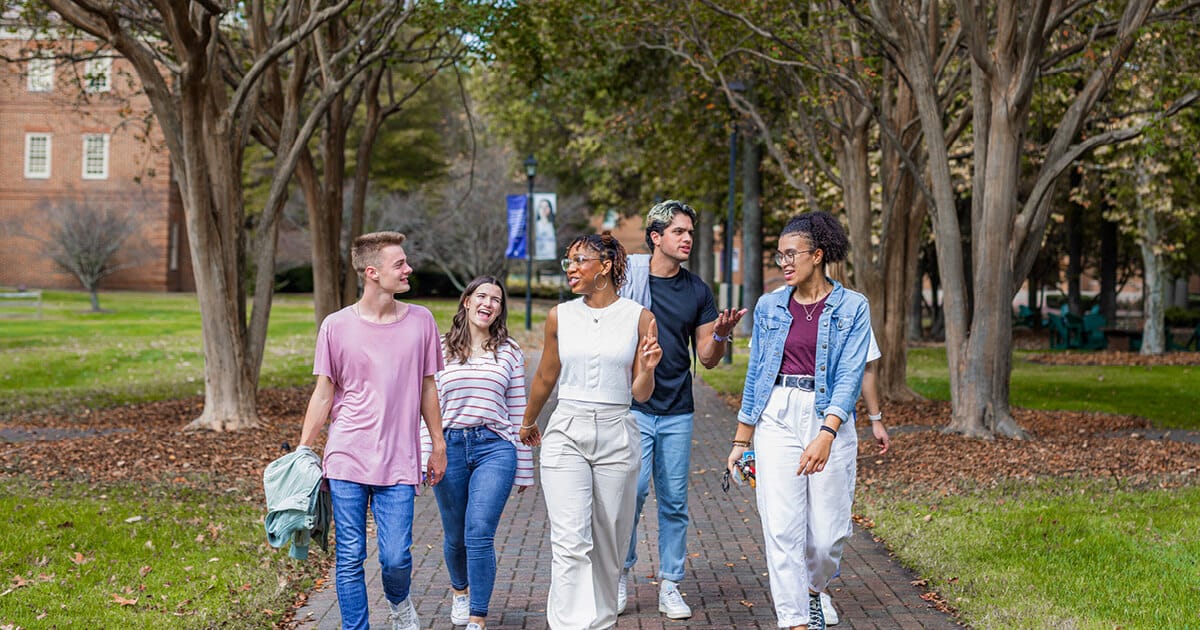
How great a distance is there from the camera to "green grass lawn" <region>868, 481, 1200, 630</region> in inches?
254

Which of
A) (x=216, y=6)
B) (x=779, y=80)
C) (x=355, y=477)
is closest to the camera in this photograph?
(x=355, y=477)

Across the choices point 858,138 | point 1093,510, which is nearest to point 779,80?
point 858,138

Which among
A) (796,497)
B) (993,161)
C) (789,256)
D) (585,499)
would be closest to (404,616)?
(585,499)

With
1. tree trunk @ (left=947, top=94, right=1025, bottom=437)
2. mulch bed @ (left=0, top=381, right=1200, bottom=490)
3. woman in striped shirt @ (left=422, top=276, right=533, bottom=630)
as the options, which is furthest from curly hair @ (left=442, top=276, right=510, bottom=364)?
tree trunk @ (left=947, top=94, right=1025, bottom=437)

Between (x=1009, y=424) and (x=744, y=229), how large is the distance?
Result: 19971 millimetres

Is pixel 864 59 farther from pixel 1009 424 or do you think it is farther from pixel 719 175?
pixel 719 175

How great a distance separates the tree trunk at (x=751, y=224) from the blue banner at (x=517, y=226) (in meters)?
5.65

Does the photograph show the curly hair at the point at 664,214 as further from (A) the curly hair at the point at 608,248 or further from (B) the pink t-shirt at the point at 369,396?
(B) the pink t-shirt at the point at 369,396

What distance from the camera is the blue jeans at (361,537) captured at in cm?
552

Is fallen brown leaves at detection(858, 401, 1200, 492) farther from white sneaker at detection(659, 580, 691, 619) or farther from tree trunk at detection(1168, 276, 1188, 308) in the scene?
tree trunk at detection(1168, 276, 1188, 308)

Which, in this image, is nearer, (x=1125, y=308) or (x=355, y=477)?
(x=355, y=477)

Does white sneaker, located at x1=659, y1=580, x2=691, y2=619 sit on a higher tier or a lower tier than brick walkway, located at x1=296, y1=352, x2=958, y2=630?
higher

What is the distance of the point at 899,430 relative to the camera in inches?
570

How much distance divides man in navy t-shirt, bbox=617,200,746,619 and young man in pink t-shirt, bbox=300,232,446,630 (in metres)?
1.29
